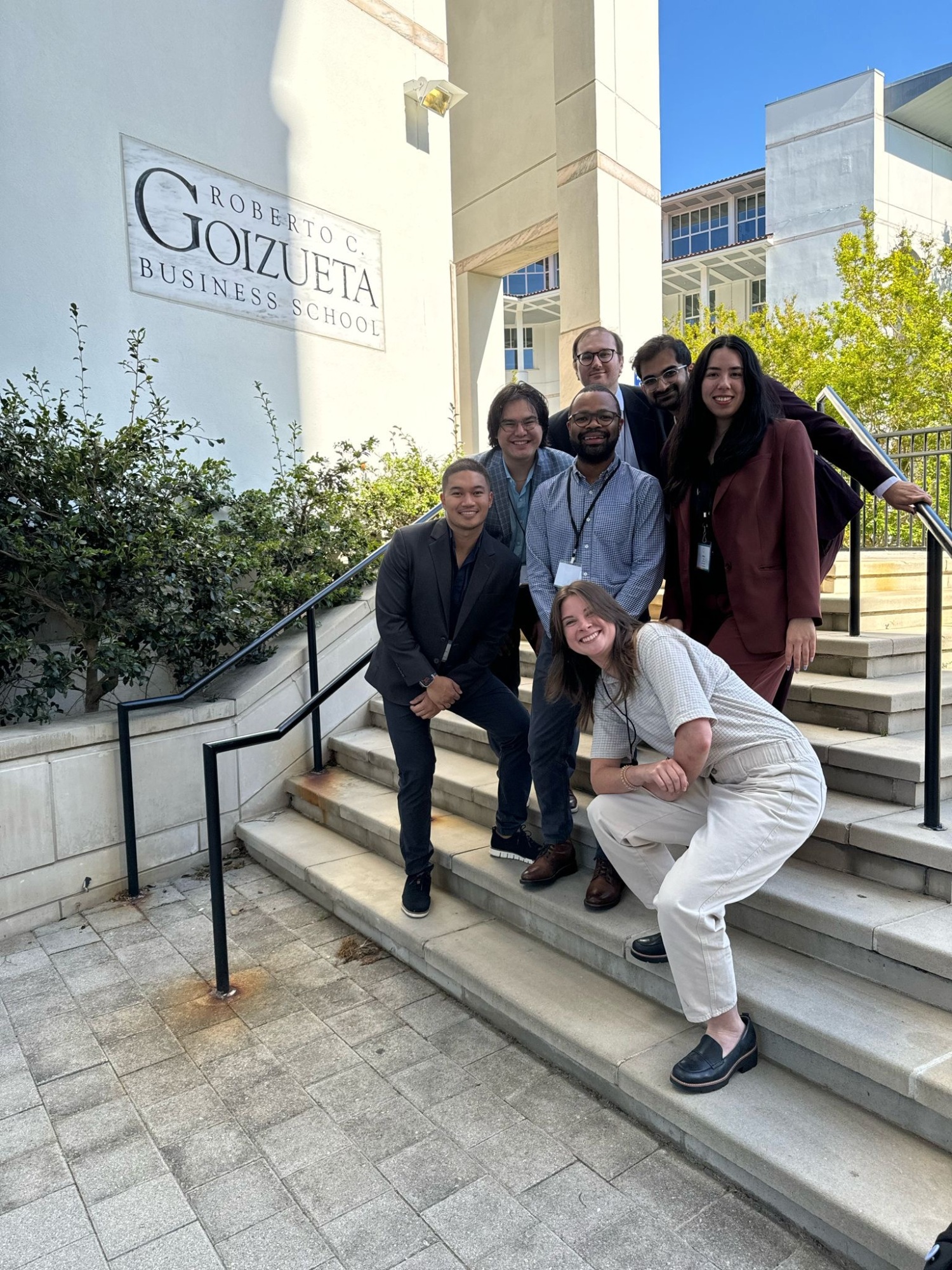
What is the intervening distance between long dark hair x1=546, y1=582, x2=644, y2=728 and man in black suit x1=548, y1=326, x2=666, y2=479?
915 millimetres

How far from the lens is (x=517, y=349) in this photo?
34.8 m

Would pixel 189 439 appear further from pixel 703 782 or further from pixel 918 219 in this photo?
pixel 918 219

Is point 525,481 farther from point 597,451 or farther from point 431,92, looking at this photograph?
point 431,92

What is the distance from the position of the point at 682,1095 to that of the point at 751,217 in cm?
3557

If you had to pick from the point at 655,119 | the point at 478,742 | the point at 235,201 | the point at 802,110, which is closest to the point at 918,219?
the point at 802,110

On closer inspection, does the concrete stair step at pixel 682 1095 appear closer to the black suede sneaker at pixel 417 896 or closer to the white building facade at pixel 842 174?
the black suede sneaker at pixel 417 896

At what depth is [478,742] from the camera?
4.46 m

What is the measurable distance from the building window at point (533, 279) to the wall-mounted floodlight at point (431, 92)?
2871 cm

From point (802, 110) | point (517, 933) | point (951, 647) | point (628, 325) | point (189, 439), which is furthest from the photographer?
point (802, 110)

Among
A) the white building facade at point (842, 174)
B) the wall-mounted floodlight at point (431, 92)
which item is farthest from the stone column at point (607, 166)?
the white building facade at point (842, 174)

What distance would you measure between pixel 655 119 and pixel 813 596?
9675 mm

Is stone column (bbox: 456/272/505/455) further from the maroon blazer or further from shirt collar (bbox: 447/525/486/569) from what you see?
the maroon blazer

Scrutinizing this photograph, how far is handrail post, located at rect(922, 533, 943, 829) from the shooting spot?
2545mm

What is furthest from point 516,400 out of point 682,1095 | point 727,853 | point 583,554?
point 682,1095
